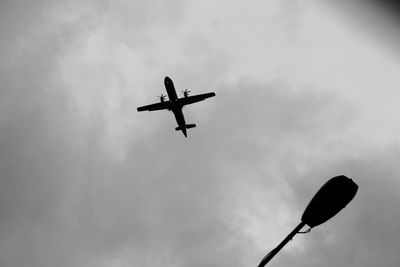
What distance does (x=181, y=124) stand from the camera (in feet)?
210

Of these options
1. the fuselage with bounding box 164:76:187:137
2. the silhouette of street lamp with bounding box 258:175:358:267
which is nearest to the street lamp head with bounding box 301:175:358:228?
the silhouette of street lamp with bounding box 258:175:358:267

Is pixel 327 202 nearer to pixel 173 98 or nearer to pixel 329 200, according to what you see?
pixel 329 200

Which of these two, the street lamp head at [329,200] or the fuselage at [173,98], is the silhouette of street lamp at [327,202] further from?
the fuselage at [173,98]

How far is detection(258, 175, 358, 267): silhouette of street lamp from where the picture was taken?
392 cm

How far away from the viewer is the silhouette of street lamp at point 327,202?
392cm

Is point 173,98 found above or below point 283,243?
above

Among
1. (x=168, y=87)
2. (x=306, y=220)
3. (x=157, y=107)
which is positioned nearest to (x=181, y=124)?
(x=157, y=107)

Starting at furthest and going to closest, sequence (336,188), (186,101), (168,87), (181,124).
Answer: (181,124) → (186,101) → (168,87) → (336,188)

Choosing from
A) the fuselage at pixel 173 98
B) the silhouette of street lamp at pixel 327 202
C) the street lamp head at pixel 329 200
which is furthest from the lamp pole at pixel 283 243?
the fuselage at pixel 173 98

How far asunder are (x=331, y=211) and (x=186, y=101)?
A: 55.2 meters

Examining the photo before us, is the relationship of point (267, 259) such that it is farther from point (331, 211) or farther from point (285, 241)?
point (331, 211)

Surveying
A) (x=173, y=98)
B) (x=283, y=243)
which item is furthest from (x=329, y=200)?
(x=173, y=98)

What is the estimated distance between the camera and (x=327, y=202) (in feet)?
13.6

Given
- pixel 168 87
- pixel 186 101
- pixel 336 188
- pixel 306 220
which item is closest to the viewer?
pixel 336 188
